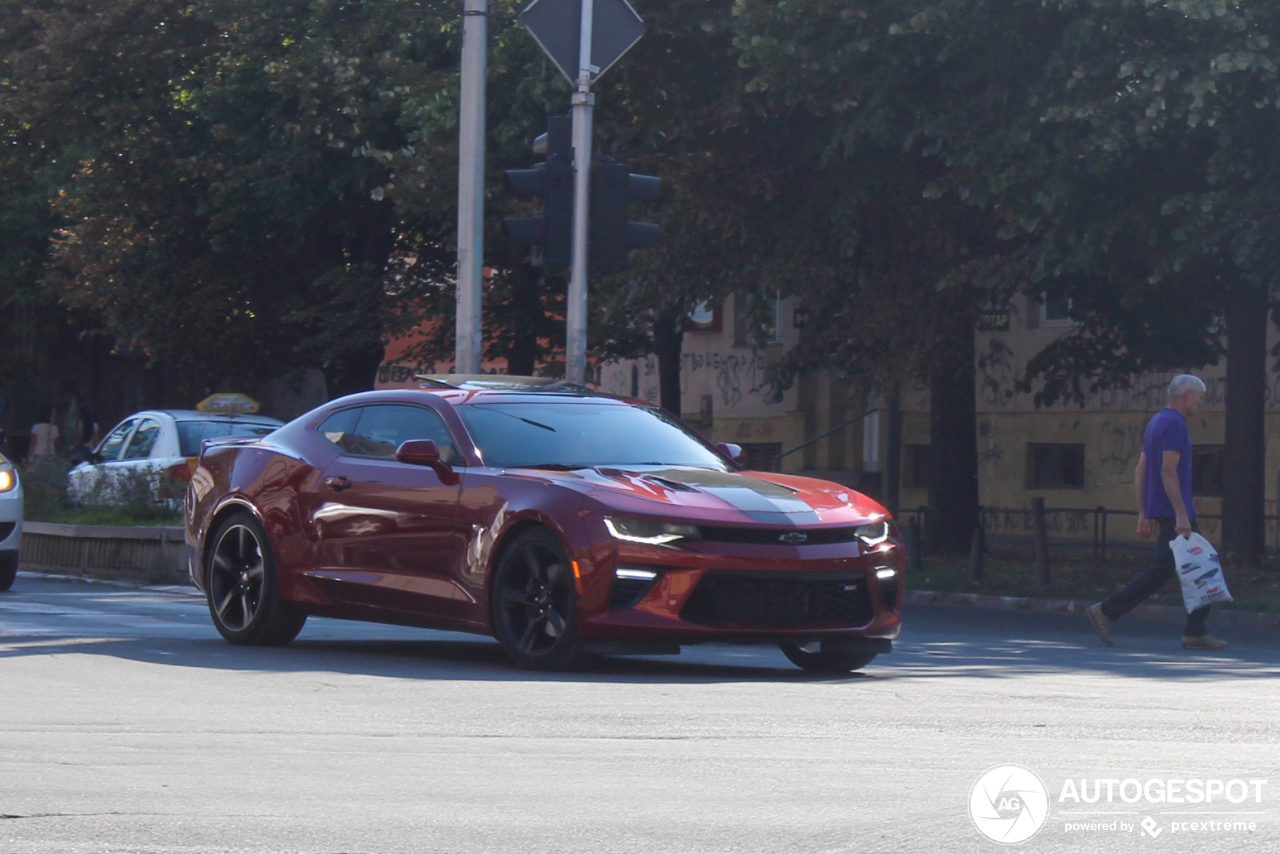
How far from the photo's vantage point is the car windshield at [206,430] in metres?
20.6

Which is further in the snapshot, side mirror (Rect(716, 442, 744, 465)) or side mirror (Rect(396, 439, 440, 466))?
side mirror (Rect(716, 442, 744, 465))

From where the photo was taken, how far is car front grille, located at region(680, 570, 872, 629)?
932 centimetres

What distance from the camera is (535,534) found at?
961 cm

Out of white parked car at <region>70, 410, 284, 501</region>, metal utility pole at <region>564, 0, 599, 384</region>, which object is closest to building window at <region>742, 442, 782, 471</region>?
white parked car at <region>70, 410, 284, 501</region>

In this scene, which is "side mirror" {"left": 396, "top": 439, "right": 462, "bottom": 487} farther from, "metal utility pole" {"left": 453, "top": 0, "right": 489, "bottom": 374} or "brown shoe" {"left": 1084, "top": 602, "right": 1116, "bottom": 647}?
"metal utility pole" {"left": 453, "top": 0, "right": 489, "bottom": 374}

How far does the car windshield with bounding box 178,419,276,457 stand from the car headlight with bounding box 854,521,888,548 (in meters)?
11.7

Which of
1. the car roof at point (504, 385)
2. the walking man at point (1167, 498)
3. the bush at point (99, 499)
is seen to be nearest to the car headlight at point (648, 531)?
the car roof at point (504, 385)

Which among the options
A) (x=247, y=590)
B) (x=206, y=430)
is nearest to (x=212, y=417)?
(x=206, y=430)

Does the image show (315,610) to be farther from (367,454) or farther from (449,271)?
(449,271)

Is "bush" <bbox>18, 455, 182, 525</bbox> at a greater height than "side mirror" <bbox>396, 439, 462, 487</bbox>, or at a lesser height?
lesser

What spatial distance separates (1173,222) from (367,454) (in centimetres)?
923

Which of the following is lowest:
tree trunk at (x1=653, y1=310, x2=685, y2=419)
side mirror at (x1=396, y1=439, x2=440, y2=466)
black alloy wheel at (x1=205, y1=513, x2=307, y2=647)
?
black alloy wheel at (x1=205, y1=513, x2=307, y2=647)

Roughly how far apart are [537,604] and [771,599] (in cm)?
115

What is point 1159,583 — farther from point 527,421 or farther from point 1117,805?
point 1117,805
